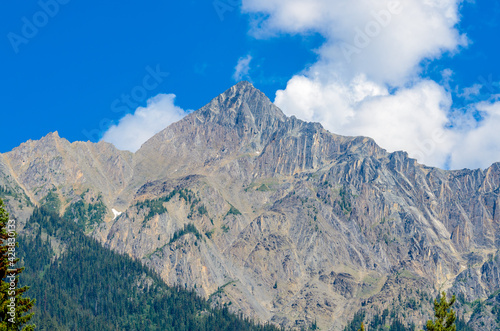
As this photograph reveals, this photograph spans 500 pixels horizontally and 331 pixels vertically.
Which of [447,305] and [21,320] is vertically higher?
[447,305]

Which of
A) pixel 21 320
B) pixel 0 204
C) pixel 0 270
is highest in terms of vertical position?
pixel 0 204

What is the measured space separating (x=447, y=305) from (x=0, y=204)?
4736cm

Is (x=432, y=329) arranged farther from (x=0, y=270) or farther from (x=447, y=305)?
(x=0, y=270)

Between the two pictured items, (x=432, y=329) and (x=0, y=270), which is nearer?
(x=0, y=270)

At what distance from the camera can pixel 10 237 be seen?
168 ft

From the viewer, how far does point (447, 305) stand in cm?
6800

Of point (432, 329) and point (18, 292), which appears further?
point (432, 329)

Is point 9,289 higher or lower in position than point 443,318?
lower

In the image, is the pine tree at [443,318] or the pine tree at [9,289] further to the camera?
the pine tree at [443,318]

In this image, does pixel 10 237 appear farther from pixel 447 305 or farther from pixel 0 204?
pixel 447 305

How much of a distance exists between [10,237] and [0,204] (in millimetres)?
3974

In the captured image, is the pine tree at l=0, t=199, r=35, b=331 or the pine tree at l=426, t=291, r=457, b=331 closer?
the pine tree at l=0, t=199, r=35, b=331

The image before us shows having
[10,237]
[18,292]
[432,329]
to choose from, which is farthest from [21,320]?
[432,329]

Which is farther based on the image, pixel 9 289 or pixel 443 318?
pixel 443 318
